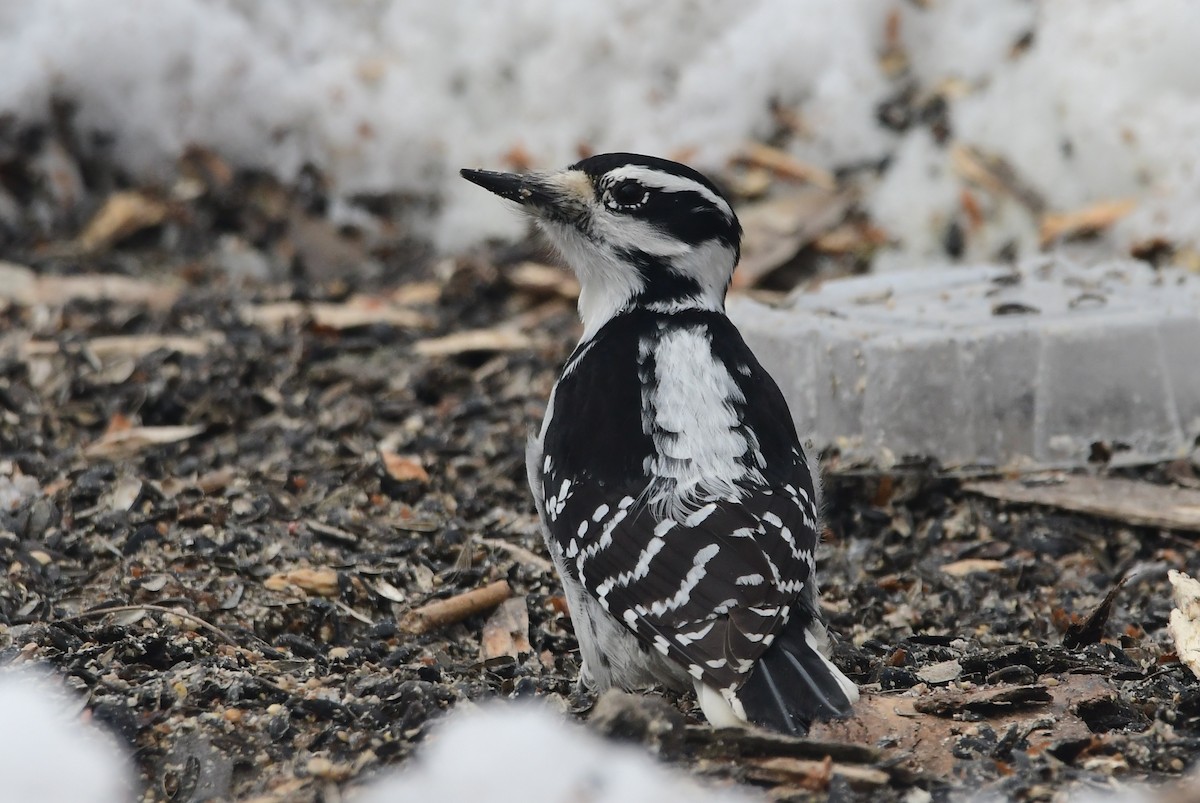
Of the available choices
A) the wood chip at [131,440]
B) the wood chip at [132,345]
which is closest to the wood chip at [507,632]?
the wood chip at [131,440]

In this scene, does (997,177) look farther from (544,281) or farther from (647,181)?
(647,181)

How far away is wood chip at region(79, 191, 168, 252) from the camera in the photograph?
7.89 metres

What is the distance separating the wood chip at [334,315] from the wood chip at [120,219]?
3.61ft

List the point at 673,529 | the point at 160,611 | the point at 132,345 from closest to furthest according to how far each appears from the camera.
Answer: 1. the point at 673,529
2. the point at 160,611
3. the point at 132,345

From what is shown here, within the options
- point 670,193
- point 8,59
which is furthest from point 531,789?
point 8,59

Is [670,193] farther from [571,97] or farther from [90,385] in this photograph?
[571,97]

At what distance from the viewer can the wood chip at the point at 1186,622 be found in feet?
12.6

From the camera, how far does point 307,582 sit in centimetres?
466

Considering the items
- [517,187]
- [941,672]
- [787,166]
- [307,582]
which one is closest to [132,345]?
[307,582]

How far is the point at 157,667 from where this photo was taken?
392 cm

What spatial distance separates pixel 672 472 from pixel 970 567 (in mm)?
1597

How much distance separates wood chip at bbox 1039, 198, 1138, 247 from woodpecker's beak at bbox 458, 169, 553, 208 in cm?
376

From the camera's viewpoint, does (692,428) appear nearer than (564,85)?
Yes

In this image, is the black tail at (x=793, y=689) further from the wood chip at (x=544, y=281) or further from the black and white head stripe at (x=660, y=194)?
the wood chip at (x=544, y=281)
